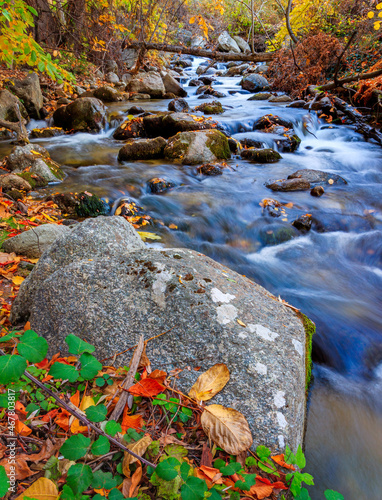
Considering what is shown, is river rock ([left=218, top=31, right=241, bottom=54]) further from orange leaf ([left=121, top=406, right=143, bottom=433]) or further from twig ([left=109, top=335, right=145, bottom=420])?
orange leaf ([left=121, top=406, right=143, bottom=433])

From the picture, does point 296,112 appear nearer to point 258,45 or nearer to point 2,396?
point 2,396

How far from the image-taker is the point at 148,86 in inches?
573

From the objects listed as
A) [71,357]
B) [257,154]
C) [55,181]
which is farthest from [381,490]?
[257,154]

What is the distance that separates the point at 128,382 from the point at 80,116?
32.3 feet

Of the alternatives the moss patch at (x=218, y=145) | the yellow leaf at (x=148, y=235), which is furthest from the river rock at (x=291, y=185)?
the yellow leaf at (x=148, y=235)

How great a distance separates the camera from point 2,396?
1534 millimetres

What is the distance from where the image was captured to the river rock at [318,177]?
7.16m

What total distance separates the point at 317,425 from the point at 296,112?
11557 mm

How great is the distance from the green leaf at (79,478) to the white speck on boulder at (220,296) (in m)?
1.17

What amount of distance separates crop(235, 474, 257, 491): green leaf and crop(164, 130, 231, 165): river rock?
23.3ft

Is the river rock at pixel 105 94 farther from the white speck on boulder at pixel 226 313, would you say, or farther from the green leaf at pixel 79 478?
the green leaf at pixel 79 478

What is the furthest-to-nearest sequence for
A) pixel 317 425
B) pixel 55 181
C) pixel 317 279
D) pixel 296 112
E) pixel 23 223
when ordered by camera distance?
pixel 296 112
pixel 55 181
pixel 317 279
pixel 23 223
pixel 317 425

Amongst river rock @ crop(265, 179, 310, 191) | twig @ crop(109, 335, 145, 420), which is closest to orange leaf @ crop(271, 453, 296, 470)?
twig @ crop(109, 335, 145, 420)

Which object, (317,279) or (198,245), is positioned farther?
(198,245)
